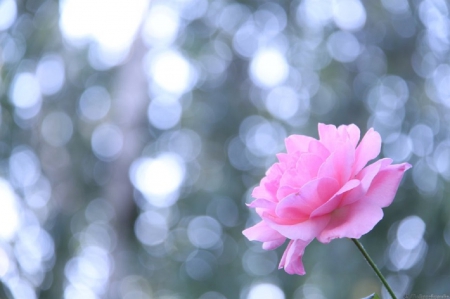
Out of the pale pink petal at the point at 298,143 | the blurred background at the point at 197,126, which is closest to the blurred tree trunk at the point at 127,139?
the blurred background at the point at 197,126

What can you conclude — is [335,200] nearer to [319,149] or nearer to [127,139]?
[319,149]

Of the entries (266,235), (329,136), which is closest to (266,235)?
(266,235)

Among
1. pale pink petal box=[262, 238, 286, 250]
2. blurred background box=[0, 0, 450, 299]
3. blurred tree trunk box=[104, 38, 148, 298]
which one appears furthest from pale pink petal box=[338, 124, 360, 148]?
blurred tree trunk box=[104, 38, 148, 298]

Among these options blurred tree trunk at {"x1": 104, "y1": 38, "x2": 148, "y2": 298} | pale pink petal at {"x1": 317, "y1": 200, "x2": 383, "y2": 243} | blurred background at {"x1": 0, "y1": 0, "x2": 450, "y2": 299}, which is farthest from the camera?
blurred tree trunk at {"x1": 104, "y1": 38, "x2": 148, "y2": 298}

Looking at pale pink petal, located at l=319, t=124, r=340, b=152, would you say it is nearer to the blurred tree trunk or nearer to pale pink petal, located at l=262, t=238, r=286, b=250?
pale pink petal, located at l=262, t=238, r=286, b=250

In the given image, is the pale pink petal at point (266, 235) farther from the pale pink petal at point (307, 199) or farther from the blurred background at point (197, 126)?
the blurred background at point (197, 126)
